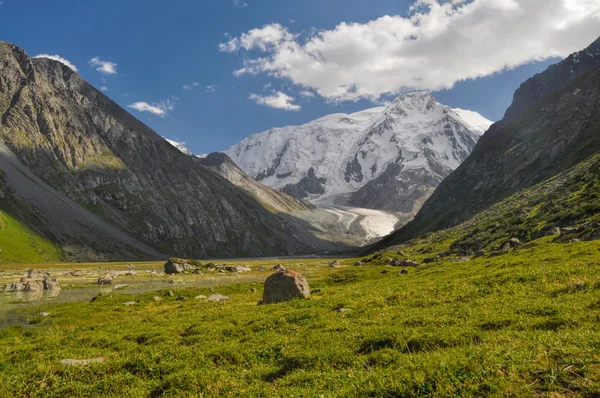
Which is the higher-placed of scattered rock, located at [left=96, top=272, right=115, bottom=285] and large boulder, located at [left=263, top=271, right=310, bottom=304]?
large boulder, located at [left=263, top=271, right=310, bottom=304]

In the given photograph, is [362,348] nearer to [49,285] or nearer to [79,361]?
[79,361]

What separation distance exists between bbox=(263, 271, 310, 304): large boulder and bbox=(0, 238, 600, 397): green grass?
6.15 m

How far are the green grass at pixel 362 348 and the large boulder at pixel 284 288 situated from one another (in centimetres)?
615

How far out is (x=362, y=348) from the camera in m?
17.1

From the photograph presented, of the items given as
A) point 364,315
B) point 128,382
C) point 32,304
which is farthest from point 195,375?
point 32,304

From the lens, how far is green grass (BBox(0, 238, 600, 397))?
11070 millimetres

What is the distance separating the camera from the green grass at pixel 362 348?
11.1 m

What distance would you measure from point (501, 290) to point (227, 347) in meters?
17.7

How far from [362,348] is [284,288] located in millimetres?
21118

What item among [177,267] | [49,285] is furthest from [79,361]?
[177,267]

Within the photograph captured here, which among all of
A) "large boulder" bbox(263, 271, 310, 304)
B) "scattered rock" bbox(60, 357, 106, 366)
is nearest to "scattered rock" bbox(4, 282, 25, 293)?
"large boulder" bbox(263, 271, 310, 304)

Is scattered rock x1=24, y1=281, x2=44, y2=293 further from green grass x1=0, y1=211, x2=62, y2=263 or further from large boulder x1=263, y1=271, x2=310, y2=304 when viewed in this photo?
green grass x1=0, y1=211, x2=62, y2=263

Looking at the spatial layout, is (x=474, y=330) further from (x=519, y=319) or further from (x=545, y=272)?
(x=545, y=272)

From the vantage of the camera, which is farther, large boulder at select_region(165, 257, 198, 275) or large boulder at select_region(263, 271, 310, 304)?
large boulder at select_region(165, 257, 198, 275)
